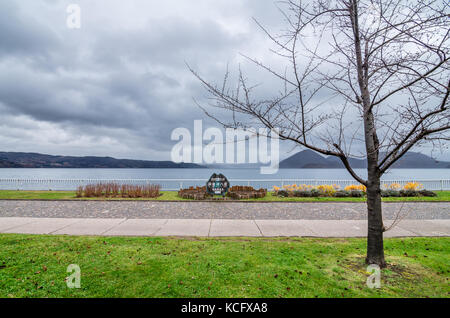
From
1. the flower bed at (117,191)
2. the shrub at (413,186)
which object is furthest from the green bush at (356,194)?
the flower bed at (117,191)

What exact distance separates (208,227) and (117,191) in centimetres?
1071

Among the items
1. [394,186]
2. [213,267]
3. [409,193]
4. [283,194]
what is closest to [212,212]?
[213,267]

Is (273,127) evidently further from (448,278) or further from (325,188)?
(325,188)

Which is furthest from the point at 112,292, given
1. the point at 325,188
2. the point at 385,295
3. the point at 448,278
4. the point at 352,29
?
the point at 325,188

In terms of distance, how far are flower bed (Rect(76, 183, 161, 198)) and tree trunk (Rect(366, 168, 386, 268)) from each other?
12925mm

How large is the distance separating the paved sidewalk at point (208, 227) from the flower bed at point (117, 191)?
6802 millimetres

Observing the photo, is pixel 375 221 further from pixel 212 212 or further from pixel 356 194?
pixel 356 194

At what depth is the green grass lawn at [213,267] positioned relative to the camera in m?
3.39

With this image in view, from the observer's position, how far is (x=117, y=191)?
15727mm

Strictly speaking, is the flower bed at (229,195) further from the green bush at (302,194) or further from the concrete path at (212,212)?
the concrete path at (212,212)

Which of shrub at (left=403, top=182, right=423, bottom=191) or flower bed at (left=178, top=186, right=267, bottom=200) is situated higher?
shrub at (left=403, top=182, right=423, bottom=191)

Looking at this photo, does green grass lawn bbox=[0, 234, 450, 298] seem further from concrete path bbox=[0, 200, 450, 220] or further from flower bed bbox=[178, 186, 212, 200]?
flower bed bbox=[178, 186, 212, 200]

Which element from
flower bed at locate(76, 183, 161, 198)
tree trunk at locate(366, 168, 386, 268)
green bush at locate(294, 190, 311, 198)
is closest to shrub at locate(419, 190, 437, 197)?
green bush at locate(294, 190, 311, 198)

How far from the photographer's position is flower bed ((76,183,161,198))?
49.2ft
